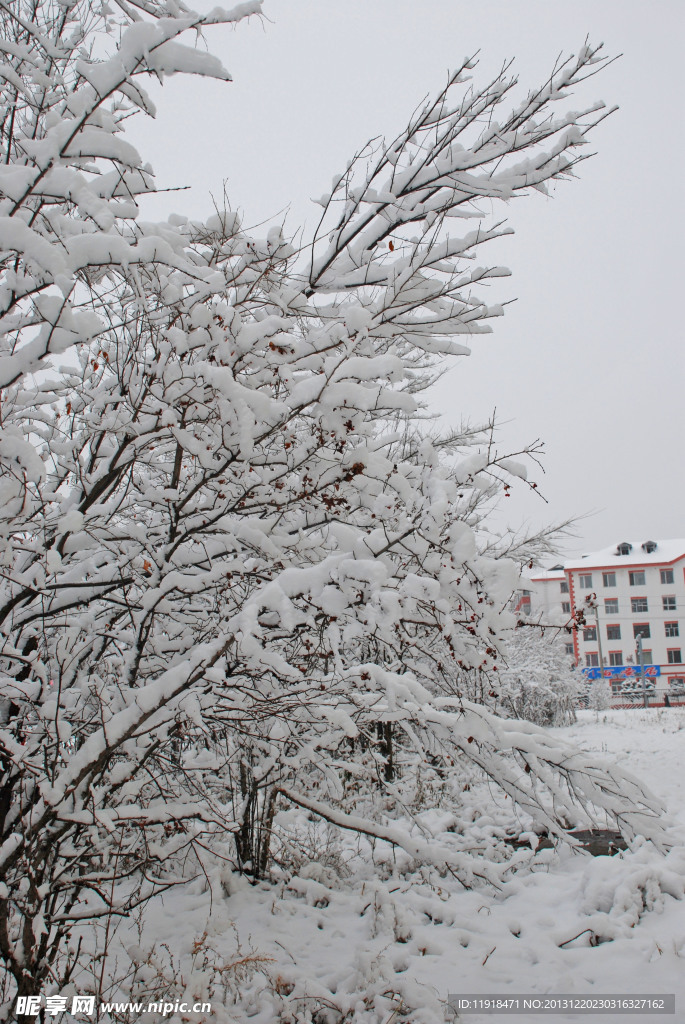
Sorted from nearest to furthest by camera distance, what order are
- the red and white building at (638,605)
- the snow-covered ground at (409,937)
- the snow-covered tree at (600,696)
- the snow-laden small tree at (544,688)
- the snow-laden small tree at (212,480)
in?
the snow-laden small tree at (212,480) < the snow-covered ground at (409,937) < the snow-laden small tree at (544,688) < the snow-covered tree at (600,696) < the red and white building at (638,605)

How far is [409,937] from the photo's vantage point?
4004 mm

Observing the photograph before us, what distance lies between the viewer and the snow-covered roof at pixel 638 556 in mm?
44656

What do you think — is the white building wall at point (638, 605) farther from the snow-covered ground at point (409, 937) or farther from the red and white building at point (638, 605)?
the snow-covered ground at point (409, 937)

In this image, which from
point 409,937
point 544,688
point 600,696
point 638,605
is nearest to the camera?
point 409,937

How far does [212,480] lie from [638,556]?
159 feet

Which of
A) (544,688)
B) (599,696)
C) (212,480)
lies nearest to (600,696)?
(599,696)

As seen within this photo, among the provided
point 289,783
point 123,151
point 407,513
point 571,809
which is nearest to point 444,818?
point 289,783

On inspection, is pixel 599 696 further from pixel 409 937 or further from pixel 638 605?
pixel 409 937

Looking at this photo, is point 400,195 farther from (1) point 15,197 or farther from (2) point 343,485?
(1) point 15,197

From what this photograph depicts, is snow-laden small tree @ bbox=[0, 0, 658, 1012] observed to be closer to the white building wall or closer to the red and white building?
the red and white building

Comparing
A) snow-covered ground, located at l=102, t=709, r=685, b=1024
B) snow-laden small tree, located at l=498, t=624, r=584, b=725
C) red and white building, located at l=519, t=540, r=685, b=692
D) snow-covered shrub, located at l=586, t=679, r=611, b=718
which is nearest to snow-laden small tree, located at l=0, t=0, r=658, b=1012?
snow-covered ground, located at l=102, t=709, r=685, b=1024

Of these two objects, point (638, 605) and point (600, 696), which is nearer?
point (600, 696)

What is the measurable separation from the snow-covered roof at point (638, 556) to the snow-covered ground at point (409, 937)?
42.3m

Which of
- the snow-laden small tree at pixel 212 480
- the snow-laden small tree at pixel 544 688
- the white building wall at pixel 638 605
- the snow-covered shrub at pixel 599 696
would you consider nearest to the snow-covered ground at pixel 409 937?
the snow-laden small tree at pixel 212 480
